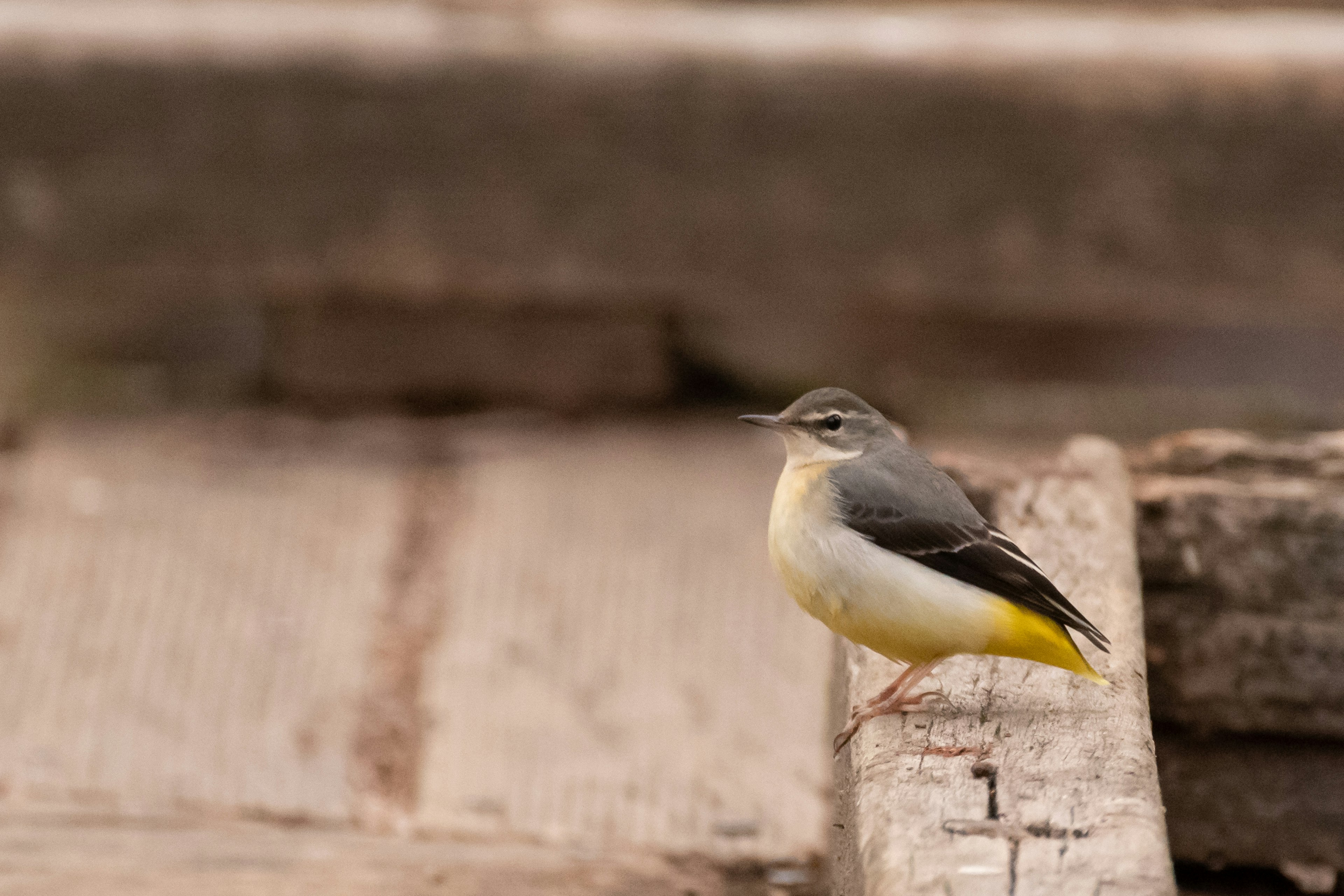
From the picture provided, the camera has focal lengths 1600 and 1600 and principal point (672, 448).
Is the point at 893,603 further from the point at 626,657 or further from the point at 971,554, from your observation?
the point at 626,657

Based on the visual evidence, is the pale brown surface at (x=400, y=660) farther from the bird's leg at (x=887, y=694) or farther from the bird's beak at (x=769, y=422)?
the bird's beak at (x=769, y=422)

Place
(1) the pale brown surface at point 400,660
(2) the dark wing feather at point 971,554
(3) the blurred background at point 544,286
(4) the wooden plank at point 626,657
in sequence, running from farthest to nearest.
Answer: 1. (3) the blurred background at point 544,286
2. (4) the wooden plank at point 626,657
3. (1) the pale brown surface at point 400,660
4. (2) the dark wing feather at point 971,554

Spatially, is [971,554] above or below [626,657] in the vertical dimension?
below

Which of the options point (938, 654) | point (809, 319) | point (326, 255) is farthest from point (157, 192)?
point (938, 654)

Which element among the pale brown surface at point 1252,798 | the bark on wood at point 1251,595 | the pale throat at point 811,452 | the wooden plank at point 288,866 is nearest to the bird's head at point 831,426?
the pale throat at point 811,452

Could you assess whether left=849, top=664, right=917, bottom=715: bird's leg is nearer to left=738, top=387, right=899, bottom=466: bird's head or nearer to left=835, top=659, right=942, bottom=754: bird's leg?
left=835, top=659, right=942, bottom=754: bird's leg

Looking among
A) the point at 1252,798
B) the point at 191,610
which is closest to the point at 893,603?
the point at 1252,798

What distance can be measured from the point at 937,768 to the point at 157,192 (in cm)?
354

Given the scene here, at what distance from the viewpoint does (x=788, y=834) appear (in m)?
3.83

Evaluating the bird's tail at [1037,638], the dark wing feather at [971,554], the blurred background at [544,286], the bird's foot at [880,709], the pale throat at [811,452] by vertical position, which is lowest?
the bird's foot at [880,709]

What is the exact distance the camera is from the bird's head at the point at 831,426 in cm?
279

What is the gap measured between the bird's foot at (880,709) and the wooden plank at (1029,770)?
0.05ft

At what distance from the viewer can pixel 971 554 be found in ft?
8.30

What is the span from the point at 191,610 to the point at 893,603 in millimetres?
2676
